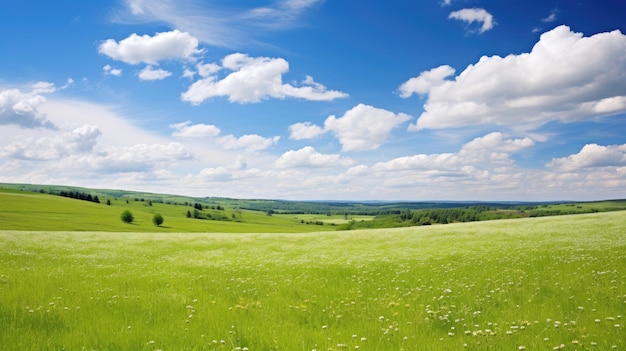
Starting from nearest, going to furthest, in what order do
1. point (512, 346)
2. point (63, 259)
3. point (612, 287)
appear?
1. point (512, 346)
2. point (612, 287)
3. point (63, 259)

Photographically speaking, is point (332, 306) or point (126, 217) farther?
point (126, 217)

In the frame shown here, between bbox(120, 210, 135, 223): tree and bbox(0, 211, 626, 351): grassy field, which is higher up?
bbox(0, 211, 626, 351): grassy field

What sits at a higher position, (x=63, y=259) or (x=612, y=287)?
(x=612, y=287)

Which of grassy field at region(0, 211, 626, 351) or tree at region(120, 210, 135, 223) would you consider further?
tree at region(120, 210, 135, 223)

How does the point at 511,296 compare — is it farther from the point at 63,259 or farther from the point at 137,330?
the point at 63,259

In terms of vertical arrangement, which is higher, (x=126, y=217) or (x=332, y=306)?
(x=332, y=306)

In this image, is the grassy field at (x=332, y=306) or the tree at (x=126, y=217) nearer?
the grassy field at (x=332, y=306)

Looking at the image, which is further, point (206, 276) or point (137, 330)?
point (206, 276)

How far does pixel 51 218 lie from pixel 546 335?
135 meters

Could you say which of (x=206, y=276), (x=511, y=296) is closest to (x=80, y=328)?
(x=206, y=276)

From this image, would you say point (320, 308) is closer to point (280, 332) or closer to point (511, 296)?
point (280, 332)

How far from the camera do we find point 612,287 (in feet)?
38.4

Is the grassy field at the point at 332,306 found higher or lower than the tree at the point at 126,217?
higher

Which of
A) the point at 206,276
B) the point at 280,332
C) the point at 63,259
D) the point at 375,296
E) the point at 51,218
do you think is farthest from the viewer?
the point at 51,218
